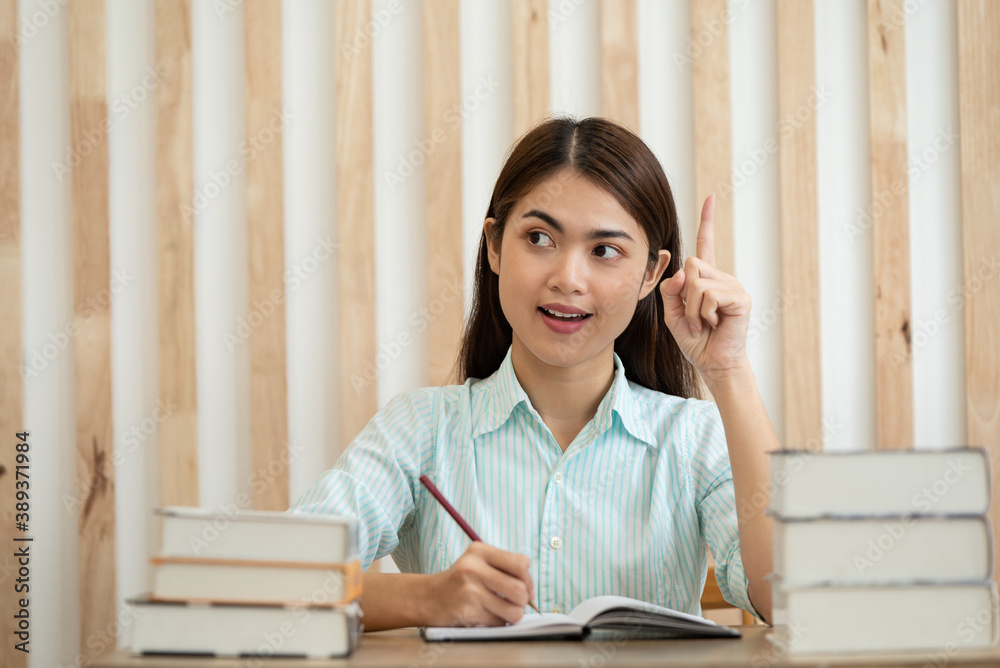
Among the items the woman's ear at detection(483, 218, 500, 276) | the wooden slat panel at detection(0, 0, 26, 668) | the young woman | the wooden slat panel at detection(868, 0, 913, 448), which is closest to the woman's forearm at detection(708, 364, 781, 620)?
the young woman

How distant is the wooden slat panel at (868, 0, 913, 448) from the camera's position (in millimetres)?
1998

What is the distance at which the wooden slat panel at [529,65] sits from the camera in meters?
1.98

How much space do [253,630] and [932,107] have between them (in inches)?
77.7

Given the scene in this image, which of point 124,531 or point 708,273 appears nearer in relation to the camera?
point 708,273

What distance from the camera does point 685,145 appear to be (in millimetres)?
2055

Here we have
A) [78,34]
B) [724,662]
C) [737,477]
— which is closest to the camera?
[724,662]

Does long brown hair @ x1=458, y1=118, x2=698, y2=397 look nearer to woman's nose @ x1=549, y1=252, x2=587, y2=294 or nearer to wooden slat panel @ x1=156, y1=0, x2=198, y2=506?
woman's nose @ x1=549, y1=252, x2=587, y2=294

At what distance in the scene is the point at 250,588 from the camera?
844 millimetres

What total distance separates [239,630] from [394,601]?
1.04 feet

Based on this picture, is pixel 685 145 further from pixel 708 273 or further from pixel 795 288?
pixel 708 273

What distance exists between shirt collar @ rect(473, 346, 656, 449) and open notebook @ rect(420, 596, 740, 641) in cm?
50

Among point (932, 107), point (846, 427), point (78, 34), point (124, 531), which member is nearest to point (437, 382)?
point (124, 531)

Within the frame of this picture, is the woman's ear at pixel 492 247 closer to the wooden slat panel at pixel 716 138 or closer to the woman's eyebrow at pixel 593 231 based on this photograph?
the woman's eyebrow at pixel 593 231

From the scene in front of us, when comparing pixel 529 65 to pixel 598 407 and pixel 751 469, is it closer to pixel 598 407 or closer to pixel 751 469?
pixel 598 407
